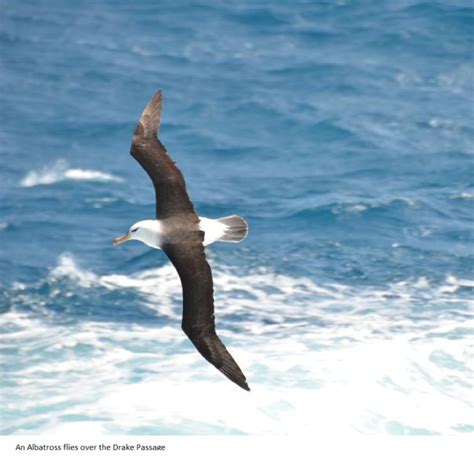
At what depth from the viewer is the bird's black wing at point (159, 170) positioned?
16.4 m

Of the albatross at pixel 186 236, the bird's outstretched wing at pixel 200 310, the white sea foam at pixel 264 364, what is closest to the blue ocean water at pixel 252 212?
the white sea foam at pixel 264 364

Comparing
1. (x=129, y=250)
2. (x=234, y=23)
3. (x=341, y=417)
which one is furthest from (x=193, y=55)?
(x=341, y=417)

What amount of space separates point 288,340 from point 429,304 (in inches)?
107

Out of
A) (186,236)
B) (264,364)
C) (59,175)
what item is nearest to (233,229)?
(186,236)

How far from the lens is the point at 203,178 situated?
27.8m

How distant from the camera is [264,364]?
21281 millimetres

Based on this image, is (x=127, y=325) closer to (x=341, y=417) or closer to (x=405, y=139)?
(x=341, y=417)

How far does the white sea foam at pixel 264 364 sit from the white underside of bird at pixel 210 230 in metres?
4.75

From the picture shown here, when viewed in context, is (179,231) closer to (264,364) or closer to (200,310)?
(200,310)

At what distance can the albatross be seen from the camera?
15.2m

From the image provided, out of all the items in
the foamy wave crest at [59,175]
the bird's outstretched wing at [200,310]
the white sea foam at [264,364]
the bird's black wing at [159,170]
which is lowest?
the white sea foam at [264,364]

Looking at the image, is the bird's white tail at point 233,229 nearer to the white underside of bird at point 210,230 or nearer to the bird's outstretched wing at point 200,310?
the white underside of bird at point 210,230

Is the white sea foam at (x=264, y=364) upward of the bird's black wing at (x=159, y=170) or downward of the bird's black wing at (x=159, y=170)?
downward

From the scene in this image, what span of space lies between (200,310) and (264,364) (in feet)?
20.5
